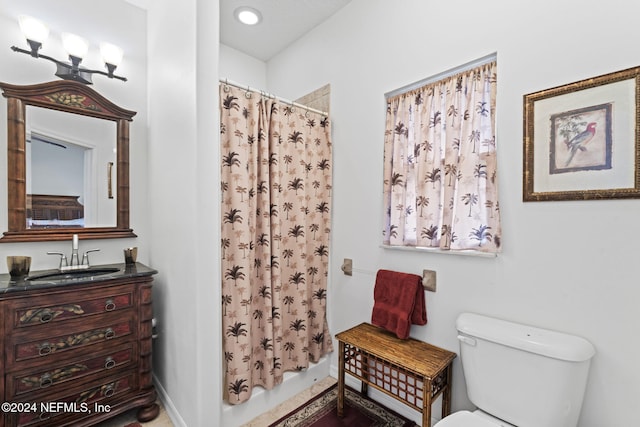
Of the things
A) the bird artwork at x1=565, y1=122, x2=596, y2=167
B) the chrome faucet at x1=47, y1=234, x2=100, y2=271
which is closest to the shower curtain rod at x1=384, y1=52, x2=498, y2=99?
the bird artwork at x1=565, y1=122, x2=596, y2=167

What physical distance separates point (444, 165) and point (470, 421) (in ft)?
3.92

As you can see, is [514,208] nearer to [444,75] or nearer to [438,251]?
[438,251]

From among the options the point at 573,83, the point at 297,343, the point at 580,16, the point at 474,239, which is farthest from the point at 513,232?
the point at 297,343

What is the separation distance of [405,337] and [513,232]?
805 millimetres

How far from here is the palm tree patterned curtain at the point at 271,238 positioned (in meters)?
1.64

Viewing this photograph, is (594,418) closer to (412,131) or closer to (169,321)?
(412,131)

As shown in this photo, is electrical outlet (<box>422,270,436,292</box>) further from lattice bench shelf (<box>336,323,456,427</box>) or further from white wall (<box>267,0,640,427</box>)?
lattice bench shelf (<box>336,323,456,427</box>)

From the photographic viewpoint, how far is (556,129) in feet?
4.07

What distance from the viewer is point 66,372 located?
4.84ft

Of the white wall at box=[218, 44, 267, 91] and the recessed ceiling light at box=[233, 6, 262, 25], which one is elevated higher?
the recessed ceiling light at box=[233, 6, 262, 25]

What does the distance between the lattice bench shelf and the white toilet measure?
5.8 inches

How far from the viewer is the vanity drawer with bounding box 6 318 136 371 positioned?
1360mm

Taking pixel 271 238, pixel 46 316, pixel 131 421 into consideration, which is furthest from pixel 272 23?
pixel 131 421

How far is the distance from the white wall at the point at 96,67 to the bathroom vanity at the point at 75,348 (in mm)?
267
